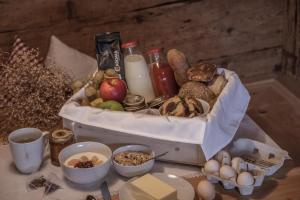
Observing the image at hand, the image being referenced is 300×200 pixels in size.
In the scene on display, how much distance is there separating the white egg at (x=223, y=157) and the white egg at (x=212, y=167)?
2 cm

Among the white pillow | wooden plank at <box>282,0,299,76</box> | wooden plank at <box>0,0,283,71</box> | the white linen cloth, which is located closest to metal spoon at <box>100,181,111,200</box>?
the white linen cloth

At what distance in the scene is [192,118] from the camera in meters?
1.08

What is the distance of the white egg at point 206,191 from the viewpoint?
1.00 m

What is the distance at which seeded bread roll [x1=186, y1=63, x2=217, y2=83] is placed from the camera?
4.11 feet

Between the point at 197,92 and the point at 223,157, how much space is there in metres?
0.23

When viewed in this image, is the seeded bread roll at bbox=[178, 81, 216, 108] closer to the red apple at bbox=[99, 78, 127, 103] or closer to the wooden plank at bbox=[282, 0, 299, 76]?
the red apple at bbox=[99, 78, 127, 103]

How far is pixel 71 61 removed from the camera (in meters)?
1.66

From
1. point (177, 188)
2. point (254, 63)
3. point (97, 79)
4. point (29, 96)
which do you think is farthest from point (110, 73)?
point (254, 63)

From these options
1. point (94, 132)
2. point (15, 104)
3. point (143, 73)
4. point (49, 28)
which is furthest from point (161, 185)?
point (49, 28)

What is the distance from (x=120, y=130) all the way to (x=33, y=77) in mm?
413

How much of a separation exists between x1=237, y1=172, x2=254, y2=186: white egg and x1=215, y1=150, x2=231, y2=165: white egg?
7 cm

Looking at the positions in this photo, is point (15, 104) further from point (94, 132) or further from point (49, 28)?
point (49, 28)

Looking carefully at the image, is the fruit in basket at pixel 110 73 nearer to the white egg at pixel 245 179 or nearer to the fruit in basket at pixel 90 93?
the fruit in basket at pixel 90 93

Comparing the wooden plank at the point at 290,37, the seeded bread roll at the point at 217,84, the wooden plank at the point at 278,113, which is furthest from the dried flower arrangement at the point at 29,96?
the wooden plank at the point at 290,37
